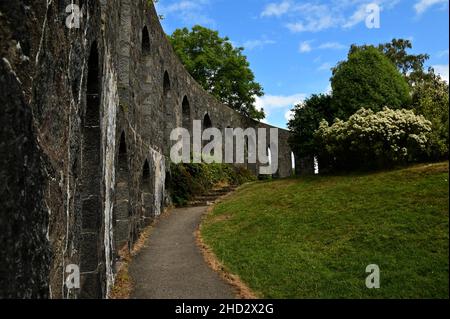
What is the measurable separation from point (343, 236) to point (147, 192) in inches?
260

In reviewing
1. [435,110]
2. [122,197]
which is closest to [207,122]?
[435,110]

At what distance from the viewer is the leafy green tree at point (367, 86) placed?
55.6ft

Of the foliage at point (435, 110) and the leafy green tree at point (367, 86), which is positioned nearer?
the foliage at point (435, 110)

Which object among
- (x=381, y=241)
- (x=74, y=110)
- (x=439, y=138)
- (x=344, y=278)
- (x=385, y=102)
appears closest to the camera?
(x=74, y=110)

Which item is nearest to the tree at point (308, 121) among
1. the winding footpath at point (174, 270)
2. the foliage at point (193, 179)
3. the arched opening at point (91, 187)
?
the foliage at point (193, 179)

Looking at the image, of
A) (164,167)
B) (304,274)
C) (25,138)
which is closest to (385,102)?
(164,167)

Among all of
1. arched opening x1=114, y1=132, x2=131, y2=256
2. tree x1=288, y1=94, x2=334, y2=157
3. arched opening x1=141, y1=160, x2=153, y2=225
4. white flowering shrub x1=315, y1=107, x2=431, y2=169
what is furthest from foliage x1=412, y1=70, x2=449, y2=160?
arched opening x1=114, y1=132, x2=131, y2=256

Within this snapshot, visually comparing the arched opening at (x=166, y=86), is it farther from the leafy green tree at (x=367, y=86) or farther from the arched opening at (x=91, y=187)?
the arched opening at (x=91, y=187)

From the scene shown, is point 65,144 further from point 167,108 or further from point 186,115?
point 186,115

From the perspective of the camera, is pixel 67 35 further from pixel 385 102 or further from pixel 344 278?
pixel 385 102

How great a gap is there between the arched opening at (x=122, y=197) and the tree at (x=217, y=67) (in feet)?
70.0

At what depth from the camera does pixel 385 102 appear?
663 inches

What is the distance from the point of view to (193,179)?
17875mm

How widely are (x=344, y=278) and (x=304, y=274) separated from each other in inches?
28.7
